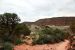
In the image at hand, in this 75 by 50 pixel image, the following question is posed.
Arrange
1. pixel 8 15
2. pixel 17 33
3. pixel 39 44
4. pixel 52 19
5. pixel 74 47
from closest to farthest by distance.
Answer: pixel 74 47 < pixel 39 44 < pixel 8 15 < pixel 17 33 < pixel 52 19

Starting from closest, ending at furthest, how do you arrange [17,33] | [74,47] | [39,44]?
[74,47] → [39,44] → [17,33]

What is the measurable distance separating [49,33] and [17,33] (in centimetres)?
432

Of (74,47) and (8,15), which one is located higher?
(8,15)

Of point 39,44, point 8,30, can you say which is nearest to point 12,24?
point 8,30

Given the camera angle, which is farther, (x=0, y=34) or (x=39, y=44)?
(x=0, y=34)

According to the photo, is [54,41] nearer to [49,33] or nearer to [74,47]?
[49,33]

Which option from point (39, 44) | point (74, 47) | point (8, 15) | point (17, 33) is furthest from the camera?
point (17, 33)

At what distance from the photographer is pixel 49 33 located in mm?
33000

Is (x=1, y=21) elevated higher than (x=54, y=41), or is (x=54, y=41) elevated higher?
(x=1, y=21)

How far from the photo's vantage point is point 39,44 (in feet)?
94.7

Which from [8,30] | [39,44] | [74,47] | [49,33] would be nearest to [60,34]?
[49,33]

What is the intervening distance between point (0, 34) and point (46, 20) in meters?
56.8

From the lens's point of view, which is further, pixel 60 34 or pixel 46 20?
pixel 46 20

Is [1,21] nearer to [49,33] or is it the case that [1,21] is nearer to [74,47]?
[49,33]
